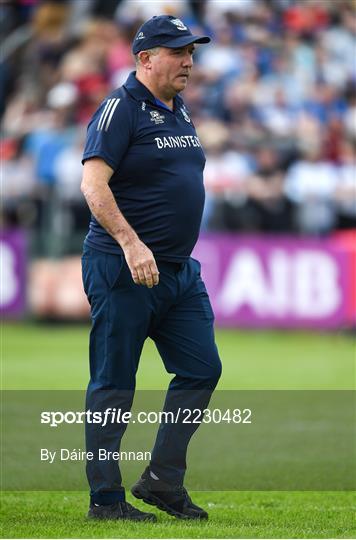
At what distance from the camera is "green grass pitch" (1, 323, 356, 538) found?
565cm

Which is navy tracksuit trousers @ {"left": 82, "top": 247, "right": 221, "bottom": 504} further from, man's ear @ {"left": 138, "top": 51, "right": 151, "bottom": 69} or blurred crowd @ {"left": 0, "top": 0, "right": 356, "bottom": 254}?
blurred crowd @ {"left": 0, "top": 0, "right": 356, "bottom": 254}

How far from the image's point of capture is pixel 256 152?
16.8 meters

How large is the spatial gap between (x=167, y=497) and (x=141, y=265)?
1.17 meters

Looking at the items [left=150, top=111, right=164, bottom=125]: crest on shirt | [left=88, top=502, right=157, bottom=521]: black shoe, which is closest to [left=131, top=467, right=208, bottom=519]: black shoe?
[left=88, top=502, right=157, bottom=521]: black shoe

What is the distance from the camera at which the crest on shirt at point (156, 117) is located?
5.92 metres

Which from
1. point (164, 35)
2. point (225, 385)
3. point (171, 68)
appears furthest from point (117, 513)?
point (225, 385)

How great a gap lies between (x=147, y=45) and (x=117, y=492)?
82.1 inches

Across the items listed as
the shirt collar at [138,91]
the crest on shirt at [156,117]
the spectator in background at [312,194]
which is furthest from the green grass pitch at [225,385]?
the shirt collar at [138,91]

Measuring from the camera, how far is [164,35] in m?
5.87

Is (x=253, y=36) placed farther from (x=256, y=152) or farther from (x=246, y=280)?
(x=246, y=280)

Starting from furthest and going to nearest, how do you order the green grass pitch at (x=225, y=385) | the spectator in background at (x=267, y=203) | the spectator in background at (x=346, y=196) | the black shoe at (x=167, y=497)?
the spectator in background at (x=346, y=196) < the spectator in background at (x=267, y=203) < the black shoe at (x=167, y=497) < the green grass pitch at (x=225, y=385)

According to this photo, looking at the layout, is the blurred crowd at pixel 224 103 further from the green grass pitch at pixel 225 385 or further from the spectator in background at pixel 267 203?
the green grass pitch at pixel 225 385

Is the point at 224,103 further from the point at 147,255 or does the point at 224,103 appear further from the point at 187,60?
the point at 147,255

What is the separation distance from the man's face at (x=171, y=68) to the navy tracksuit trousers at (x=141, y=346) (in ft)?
2.74
